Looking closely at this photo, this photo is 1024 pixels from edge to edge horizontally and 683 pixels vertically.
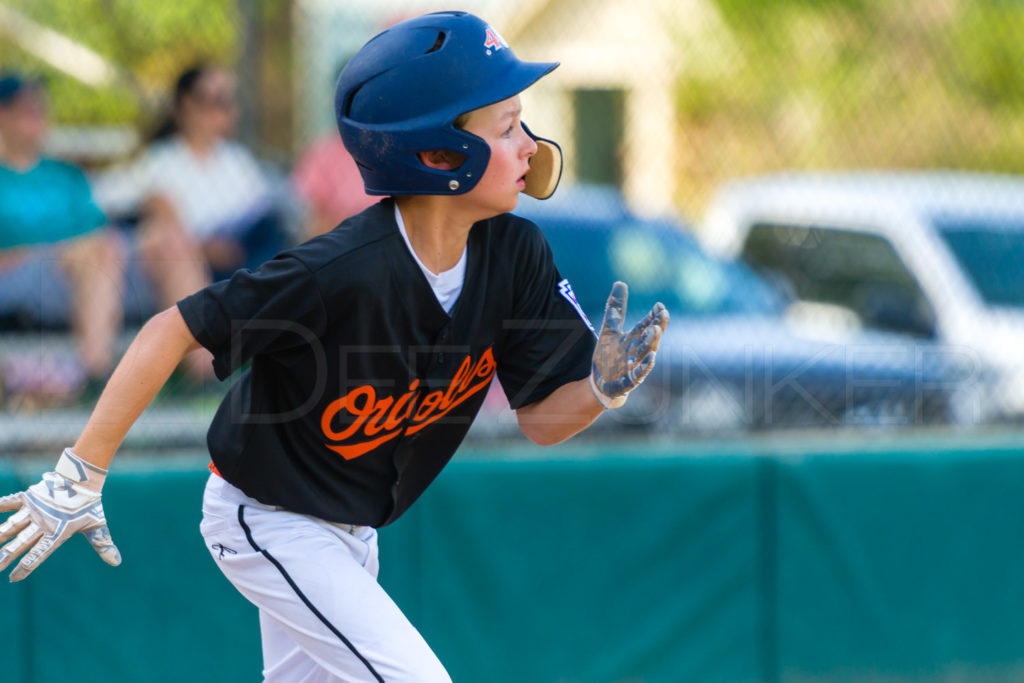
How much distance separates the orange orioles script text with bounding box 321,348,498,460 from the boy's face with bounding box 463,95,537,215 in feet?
1.16

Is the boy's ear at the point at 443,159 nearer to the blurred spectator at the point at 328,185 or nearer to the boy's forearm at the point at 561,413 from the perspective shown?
the boy's forearm at the point at 561,413

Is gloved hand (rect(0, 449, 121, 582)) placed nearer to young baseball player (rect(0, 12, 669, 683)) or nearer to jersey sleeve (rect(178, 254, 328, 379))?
young baseball player (rect(0, 12, 669, 683))

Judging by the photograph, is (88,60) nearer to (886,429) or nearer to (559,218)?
(559,218)

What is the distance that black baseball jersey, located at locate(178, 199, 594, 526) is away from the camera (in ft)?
8.09

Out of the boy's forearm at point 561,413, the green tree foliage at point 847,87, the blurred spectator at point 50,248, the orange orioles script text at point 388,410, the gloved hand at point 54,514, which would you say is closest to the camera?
the gloved hand at point 54,514

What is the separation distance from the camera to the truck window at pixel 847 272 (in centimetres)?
616

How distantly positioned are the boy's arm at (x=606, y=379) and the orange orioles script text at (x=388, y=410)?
0.71 ft

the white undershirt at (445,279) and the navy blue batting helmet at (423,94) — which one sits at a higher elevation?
the navy blue batting helmet at (423,94)

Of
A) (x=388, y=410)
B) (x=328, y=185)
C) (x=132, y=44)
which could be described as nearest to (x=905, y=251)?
(x=328, y=185)

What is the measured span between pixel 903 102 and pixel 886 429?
1.60 meters

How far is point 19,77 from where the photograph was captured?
4836 millimetres

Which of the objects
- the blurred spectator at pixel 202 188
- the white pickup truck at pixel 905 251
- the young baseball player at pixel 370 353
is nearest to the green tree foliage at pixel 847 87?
the white pickup truck at pixel 905 251

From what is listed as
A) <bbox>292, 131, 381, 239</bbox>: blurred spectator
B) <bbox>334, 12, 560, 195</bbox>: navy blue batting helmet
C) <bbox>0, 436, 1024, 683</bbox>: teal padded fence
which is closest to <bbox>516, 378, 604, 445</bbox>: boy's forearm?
<bbox>334, 12, 560, 195</bbox>: navy blue batting helmet

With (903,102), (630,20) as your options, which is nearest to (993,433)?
(903,102)
